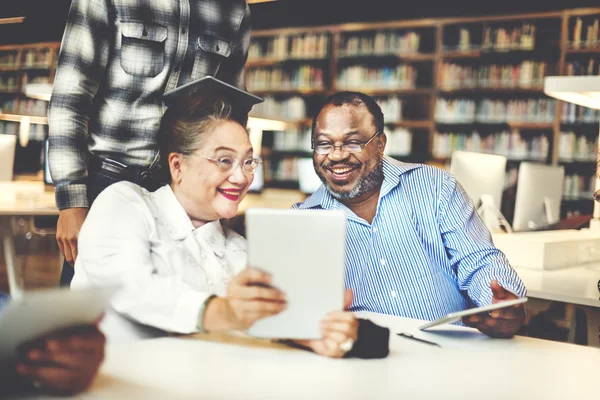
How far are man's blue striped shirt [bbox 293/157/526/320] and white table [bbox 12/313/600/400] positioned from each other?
697mm

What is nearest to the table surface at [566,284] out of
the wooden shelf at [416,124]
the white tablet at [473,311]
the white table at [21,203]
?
the white tablet at [473,311]

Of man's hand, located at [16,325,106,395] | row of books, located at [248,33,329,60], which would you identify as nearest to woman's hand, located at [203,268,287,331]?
man's hand, located at [16,325,106,395]

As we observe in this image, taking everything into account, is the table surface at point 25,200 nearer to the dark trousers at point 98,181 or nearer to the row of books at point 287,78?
the dark trousers at point 98,181

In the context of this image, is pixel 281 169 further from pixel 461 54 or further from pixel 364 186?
pixel 364 186

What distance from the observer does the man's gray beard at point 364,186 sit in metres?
1.86

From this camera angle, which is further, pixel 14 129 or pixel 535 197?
pixel 14 129

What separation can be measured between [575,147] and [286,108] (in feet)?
9.85

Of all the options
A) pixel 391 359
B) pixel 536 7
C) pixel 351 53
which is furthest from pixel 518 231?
pixel 351 53

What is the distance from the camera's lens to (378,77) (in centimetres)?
669

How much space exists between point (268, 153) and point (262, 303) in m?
6.40

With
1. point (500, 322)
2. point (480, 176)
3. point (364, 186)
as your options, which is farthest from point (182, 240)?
point (480, 176)

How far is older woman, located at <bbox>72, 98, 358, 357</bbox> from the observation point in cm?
104

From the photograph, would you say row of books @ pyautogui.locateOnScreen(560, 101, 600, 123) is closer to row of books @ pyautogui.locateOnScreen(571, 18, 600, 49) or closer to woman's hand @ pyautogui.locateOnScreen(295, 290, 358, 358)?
row of books @ pyautogui.locateOnScreen(571, 18, 600, 49)

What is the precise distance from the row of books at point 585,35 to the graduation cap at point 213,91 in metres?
5.22
